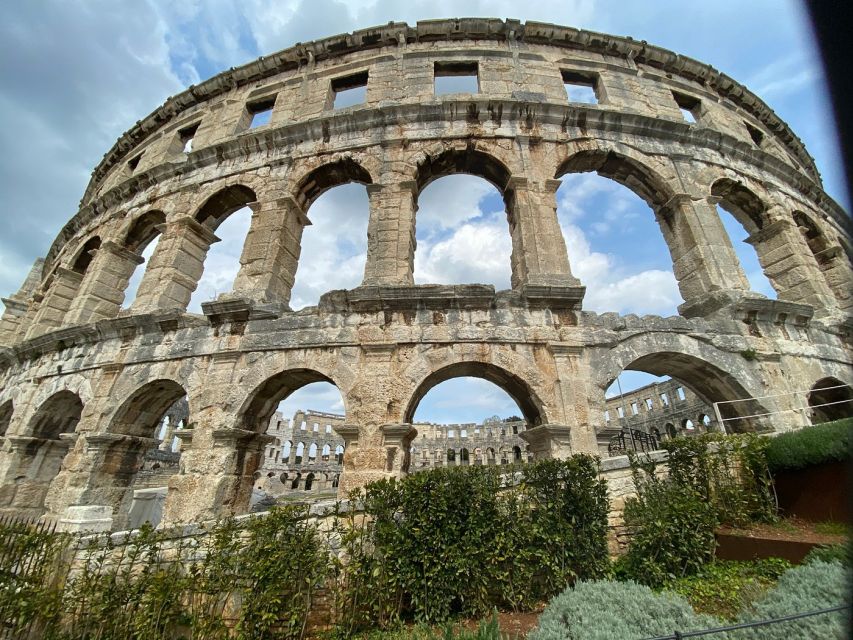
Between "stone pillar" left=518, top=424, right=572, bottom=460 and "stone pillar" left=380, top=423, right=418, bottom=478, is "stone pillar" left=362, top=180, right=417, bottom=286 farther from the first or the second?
"stone pillar" left=518, top=424, right=572, bottom=460

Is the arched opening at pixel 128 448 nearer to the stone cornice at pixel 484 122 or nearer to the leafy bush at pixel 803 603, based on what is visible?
the stone cornice at pixel 484 122

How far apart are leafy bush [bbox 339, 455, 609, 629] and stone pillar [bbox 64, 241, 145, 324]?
10.1m

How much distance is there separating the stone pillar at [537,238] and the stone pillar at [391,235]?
2.38m

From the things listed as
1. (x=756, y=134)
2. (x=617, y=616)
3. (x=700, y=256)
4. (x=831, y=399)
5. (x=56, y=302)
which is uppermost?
(x=756, y=134)

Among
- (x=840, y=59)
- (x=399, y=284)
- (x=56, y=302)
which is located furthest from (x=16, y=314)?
Answer: (x=840, y=59)

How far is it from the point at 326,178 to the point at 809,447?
10725mm

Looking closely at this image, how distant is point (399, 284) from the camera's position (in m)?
7.42

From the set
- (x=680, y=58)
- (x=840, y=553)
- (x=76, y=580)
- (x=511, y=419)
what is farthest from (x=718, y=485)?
(x=511, y=419)

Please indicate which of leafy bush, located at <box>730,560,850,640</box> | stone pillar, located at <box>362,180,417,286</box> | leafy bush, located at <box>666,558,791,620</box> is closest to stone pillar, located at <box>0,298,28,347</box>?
stone pillar, located at <box>362,180,417,286</box>

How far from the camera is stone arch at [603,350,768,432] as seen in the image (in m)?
6.98

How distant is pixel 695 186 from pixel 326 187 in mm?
9684

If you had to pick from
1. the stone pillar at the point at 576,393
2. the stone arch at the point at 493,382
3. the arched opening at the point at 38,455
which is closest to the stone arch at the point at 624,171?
the stone pillar at the point at 576,393

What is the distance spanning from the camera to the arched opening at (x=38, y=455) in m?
8.80

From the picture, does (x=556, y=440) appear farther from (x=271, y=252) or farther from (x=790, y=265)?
(x=790, y=265)
